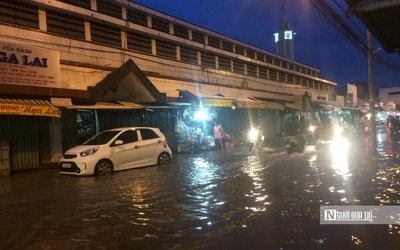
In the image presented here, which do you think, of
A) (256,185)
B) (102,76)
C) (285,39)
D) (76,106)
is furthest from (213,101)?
(285,39)

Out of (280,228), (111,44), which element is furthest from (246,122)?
(280,228)

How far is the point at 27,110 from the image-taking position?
36.6 ft

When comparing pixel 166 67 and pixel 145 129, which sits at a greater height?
pixel 166 67

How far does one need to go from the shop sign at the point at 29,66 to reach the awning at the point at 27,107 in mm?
817

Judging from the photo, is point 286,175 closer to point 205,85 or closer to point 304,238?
point 304,238

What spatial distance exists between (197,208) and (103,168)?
5.42 m

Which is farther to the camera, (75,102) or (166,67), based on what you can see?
(166,67)

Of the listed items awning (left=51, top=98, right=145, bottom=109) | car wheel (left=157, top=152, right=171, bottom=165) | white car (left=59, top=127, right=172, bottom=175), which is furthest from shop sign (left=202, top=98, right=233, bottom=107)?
white car (left=59, top=127, right=172, bottom=175)

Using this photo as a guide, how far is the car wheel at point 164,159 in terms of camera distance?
43.8 ft

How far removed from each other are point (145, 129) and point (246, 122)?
50.1ft

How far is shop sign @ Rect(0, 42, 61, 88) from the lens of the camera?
38.5ft

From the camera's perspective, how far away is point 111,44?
669 inches

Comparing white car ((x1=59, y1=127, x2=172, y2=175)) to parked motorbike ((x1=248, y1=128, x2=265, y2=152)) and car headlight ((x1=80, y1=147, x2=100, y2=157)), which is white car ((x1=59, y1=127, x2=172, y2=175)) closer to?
car headlight ((x1=80, y1=147, x2=100, y2=157))

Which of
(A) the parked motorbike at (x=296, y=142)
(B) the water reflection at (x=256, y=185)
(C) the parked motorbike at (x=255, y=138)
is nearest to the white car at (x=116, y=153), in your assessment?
(B) the water reflection at (x=256, y=185)
